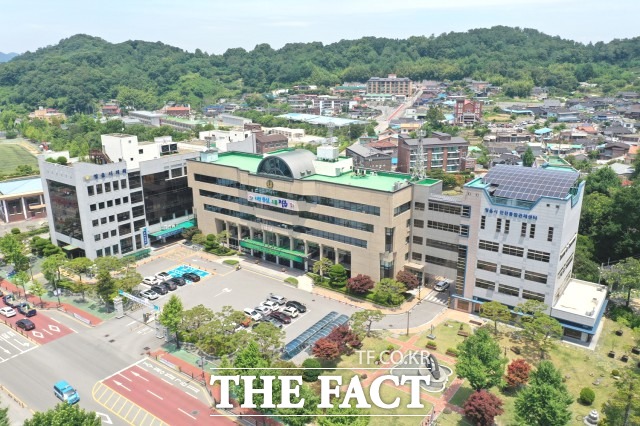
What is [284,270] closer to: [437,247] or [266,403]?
[437,247]

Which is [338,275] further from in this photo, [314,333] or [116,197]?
[116,197]

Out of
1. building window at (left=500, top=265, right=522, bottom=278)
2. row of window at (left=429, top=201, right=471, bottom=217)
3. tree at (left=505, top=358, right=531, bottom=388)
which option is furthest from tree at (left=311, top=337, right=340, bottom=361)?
row of window at (left=429, top=201, right=471, bottom=217)

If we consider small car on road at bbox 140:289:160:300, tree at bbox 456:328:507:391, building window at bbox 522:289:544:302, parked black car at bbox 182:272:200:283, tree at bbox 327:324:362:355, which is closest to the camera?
tree at bbox 456:328:507:391

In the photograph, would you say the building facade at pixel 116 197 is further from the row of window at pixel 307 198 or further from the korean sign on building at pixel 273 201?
the korean sign on building at pixel 273 201

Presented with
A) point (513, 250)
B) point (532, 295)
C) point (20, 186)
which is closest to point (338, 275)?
point (513, 250)

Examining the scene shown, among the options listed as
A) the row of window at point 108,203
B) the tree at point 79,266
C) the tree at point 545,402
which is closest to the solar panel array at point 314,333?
the tree at point 545,402

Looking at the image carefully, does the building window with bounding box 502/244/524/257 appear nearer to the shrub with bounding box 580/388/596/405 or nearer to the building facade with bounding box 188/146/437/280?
the building facade with bounding box 188/146/437/280

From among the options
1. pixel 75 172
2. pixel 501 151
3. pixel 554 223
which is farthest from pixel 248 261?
pixel 501 151
